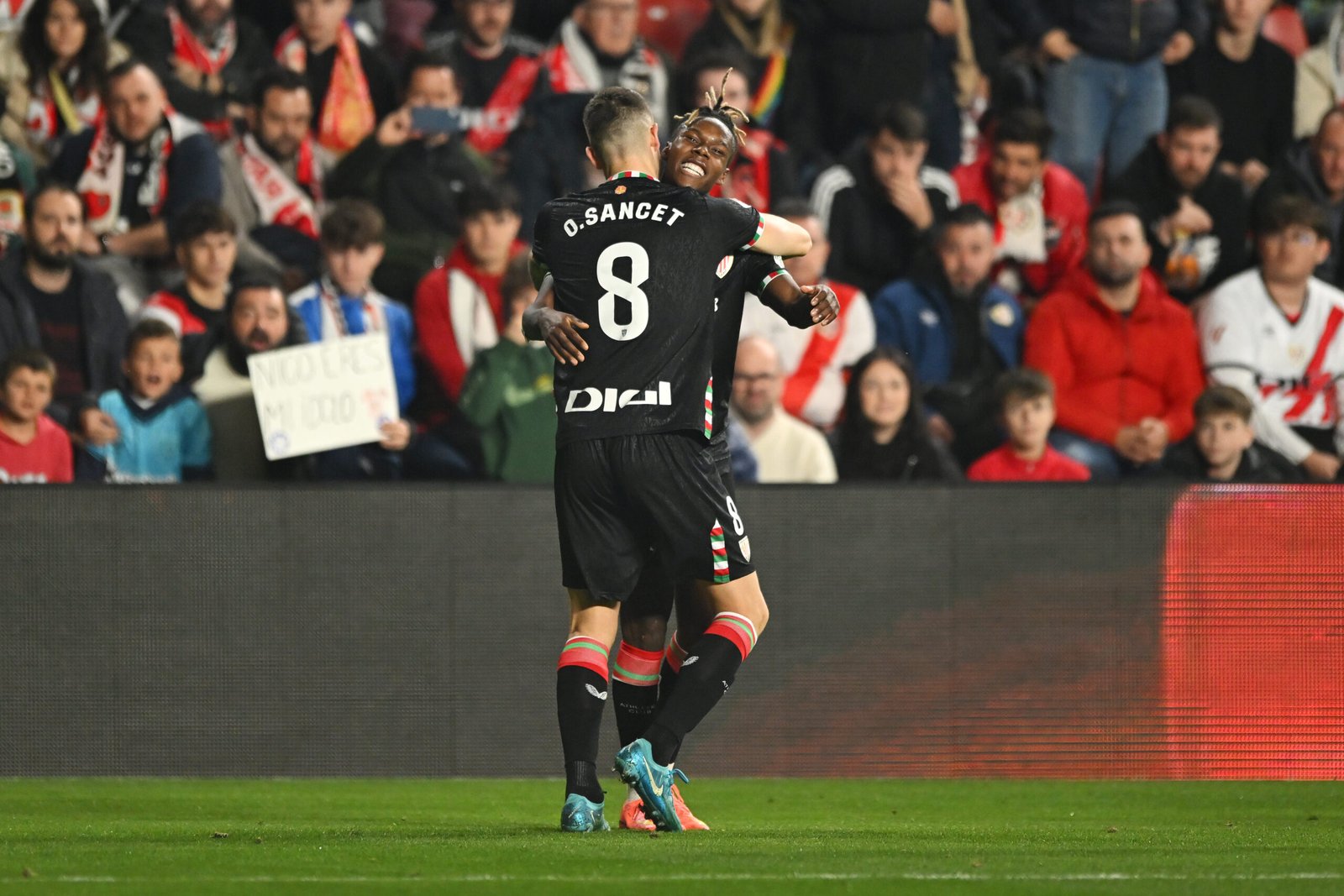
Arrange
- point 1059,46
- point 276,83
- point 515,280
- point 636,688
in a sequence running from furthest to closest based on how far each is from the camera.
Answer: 1. point 1059,46
2. point 276,83
3. point 515,280
4. point 636,688

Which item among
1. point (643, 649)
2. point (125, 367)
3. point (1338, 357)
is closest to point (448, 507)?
point (125, 367)

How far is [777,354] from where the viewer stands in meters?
9.41

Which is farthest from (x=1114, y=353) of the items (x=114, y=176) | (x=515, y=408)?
(x=114, y=176)

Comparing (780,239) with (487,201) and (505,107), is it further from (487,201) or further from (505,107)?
(505,107)

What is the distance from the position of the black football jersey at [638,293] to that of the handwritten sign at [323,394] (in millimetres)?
3717

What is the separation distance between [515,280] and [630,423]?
12.9 ft

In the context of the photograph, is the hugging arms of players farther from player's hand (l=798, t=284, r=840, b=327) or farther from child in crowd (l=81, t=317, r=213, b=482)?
child in crowd (l=81, t=317, r=213, b=482)

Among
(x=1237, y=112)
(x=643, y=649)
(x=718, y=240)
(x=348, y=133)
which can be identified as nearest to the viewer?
(x=718, y=240)

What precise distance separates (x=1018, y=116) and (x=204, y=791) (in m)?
5.41

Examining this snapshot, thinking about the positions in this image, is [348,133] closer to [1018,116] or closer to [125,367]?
[125,367]

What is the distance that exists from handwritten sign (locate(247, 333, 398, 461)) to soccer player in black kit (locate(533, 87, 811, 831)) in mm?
3694

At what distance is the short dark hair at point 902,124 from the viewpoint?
991 cm

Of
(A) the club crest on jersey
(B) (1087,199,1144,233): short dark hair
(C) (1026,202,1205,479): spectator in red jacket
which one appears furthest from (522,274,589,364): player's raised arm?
(B) (1087,199,1144,233): short dark hair

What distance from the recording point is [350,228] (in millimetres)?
9258
